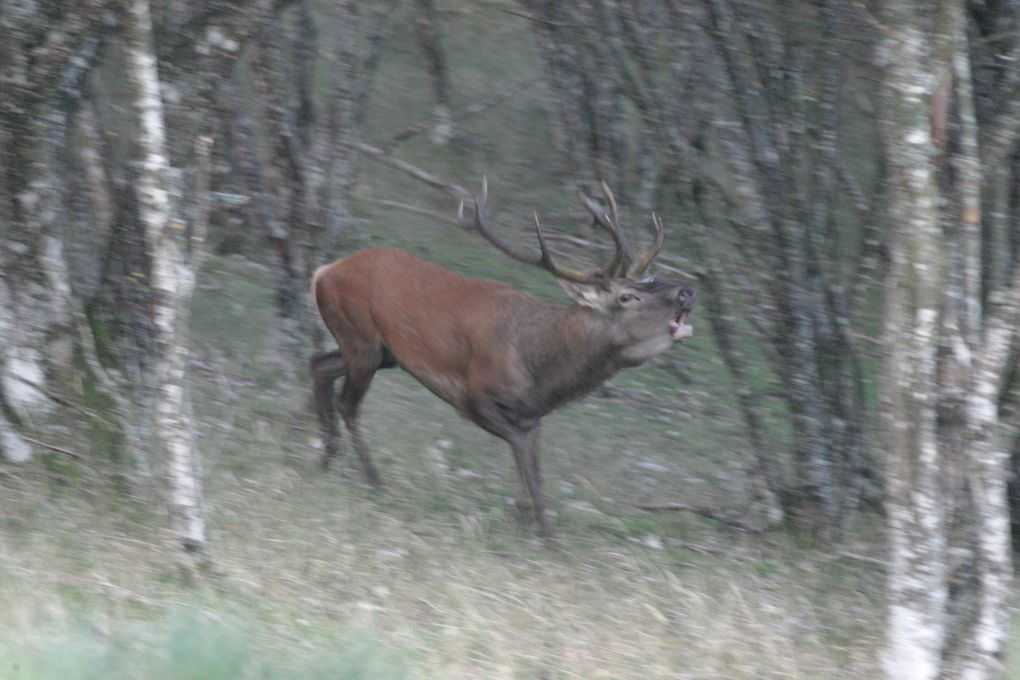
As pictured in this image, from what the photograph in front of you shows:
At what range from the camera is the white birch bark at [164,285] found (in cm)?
575

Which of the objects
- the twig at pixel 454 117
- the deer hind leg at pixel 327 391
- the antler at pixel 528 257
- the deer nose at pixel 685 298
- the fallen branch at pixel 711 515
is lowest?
the twig at pixel 454 117

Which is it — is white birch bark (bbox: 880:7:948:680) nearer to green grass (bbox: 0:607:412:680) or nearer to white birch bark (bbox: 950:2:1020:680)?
white birch bark (bbox: 950:2:1020:680)

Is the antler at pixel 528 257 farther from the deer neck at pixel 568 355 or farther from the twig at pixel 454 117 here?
the twig at pixel 454 117

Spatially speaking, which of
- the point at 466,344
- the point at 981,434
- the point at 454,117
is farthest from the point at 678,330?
the point at 454,117

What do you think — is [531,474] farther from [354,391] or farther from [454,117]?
[454,117]

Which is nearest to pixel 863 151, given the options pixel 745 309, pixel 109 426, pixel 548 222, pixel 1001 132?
pixel 548 222

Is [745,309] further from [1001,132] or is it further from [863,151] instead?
[863,151]

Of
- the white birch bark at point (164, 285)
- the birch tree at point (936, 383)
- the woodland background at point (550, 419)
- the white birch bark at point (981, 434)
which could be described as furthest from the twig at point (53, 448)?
the white birch bark at point (981, 434)

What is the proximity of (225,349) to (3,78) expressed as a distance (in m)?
3.37

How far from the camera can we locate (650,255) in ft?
23.8

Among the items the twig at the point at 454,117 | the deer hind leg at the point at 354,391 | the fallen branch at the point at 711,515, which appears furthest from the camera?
the twig at the point at 454,117

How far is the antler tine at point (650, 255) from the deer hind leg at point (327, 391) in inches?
70.6

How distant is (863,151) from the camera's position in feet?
49.0

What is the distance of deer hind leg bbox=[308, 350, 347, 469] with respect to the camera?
795 centimetres
